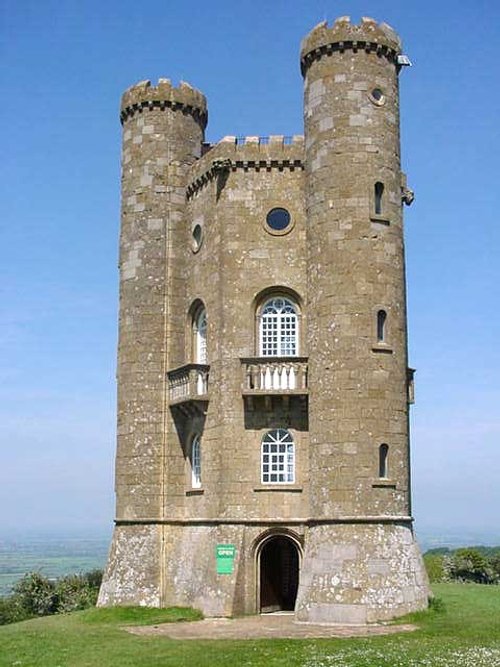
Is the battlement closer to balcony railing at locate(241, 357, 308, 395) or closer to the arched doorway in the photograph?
balcony railing at locate(241, 357, 308, 395)

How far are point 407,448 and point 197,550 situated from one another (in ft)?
27.9

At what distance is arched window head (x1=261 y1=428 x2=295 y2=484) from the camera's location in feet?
110

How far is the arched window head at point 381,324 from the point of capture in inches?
1261

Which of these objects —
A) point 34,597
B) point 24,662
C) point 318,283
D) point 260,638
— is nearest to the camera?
point 24,662

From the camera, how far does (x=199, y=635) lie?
2816cm

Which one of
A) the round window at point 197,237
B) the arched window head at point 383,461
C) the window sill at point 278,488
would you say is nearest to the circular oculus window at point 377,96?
the round window at point 197,237

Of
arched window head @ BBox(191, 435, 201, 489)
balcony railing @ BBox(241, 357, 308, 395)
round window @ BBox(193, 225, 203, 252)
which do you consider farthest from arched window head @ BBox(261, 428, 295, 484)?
round window @ BBox(193, 225, 203, 252)

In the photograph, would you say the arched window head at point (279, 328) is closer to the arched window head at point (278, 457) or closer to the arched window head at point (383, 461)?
the arched window head at point (278, 457)

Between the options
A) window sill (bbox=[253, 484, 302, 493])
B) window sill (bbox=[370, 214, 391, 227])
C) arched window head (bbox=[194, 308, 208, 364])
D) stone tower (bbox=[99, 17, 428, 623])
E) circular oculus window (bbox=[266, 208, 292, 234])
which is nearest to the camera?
stone tower (bbox=[99, 17, 428, 623])

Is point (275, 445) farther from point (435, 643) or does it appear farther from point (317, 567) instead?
point (435, 643)

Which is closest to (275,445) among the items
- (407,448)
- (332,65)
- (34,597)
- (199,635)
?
(407,448)

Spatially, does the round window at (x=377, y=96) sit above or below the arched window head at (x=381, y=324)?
above

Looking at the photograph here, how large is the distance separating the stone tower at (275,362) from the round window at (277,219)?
5 cm

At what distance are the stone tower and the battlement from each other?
6 centimetres
